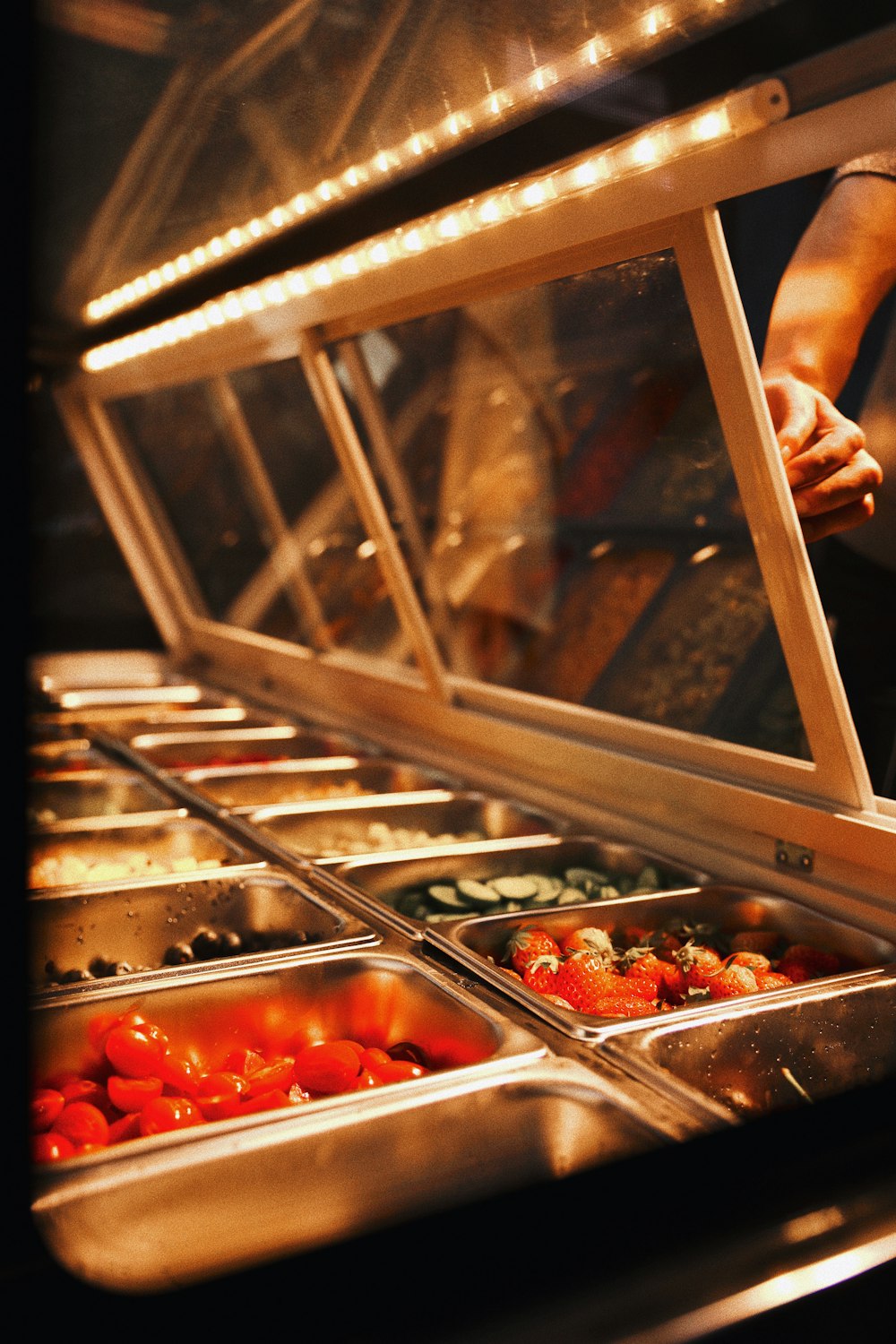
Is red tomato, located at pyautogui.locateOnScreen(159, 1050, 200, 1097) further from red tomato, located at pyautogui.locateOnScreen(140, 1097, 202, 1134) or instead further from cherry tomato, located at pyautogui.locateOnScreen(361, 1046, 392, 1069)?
cherry tomato, located at pyautogui.locateOnScreen(361, 1046, 392, 1069)

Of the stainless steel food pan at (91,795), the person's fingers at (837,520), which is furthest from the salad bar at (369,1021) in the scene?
the person's fingers at (837,520)

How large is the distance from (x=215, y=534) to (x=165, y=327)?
4.19ft

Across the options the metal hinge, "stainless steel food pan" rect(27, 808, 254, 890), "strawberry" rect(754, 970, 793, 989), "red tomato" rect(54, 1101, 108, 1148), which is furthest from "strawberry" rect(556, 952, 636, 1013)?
"stainless steel food pan" rect(27, 808, 254, 890)

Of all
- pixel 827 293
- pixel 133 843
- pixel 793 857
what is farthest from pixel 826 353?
pixel 133 843

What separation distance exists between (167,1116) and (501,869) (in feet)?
3.39

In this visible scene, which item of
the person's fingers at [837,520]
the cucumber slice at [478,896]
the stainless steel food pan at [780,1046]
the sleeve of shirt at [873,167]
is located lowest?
the stainless steel food pan at [780,1046]

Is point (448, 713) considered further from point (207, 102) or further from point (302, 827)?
point (207, 102)

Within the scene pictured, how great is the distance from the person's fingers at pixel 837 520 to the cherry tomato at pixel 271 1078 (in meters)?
1.06

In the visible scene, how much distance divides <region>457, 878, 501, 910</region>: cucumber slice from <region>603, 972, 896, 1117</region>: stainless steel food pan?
0.61 m

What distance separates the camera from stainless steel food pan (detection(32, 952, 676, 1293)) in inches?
38.7

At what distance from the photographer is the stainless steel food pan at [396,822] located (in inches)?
93.7

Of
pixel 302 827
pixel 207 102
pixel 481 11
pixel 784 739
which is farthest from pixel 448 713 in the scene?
pixel 481 11

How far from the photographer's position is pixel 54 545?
450 cm

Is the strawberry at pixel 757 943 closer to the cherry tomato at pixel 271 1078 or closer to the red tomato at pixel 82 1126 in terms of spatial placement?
the cherry tomato at pixel 271 1078
